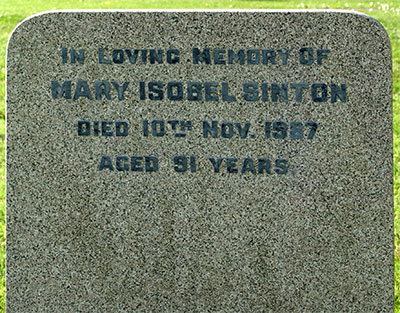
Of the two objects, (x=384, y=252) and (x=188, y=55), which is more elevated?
(x=188, y=55)

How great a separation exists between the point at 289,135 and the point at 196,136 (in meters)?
0.54

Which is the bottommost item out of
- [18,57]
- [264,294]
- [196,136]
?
[264,294]

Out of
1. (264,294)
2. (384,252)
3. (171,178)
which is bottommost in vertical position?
(264,294)

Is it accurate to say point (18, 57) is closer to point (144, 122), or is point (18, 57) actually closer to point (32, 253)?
point (144, 122)

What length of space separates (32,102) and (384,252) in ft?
7.47

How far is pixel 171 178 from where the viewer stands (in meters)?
3.52

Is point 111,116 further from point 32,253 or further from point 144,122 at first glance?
point 32,253

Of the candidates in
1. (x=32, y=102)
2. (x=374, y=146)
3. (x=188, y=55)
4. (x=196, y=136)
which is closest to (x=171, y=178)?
(x=196, y=136)

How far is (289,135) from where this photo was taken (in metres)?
3.43

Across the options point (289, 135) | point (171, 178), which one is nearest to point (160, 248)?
point (171, 178)

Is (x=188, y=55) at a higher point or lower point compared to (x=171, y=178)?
higher

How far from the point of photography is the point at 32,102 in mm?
3559

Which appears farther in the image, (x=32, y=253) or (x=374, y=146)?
(x=32, y=253)

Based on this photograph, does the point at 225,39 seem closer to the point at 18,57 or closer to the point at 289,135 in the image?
the point at 289,135
